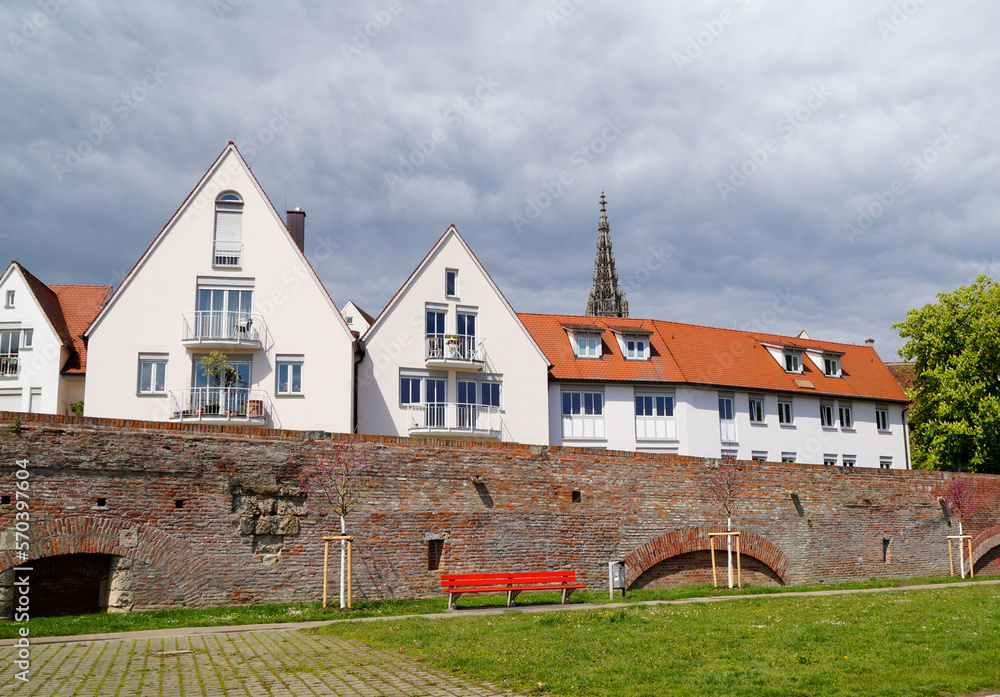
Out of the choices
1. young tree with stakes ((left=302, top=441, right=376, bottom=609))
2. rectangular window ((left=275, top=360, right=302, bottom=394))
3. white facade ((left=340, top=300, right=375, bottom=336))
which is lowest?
young tree with stakes ((left=302, top=441, right=376, bottom=609))

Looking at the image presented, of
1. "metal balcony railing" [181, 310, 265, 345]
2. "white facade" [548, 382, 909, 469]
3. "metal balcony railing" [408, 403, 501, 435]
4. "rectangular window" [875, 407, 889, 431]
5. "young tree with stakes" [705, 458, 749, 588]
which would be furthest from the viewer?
"rectangular window" [875, 407, 889, 431]

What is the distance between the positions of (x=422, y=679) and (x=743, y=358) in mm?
36305

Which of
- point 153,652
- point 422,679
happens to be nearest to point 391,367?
point 153,652

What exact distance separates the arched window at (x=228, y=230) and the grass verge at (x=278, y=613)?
17.7m

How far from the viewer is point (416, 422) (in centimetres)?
3456

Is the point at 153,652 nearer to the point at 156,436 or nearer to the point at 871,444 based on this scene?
the point at 156,436

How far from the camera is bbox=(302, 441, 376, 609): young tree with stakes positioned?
779 inches

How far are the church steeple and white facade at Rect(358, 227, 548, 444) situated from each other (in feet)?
179

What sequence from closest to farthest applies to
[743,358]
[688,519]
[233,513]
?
1. [233,513]
2. [688,519]
3. [743,358]

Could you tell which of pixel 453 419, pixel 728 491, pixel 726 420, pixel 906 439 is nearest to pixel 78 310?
pixel 453 419

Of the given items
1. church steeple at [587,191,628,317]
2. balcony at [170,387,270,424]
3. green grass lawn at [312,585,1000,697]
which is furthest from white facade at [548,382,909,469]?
church steeple at [587,191,628,317]

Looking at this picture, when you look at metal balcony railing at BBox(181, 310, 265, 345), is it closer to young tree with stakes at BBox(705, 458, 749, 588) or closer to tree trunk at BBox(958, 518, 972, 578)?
young tree with stakes at BBox(705, 458, 749, 588)

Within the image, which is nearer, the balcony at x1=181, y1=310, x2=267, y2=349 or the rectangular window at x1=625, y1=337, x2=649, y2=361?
the balcony at x1=181, y1=310, x2=267, y2=349

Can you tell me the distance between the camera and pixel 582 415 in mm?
38406
